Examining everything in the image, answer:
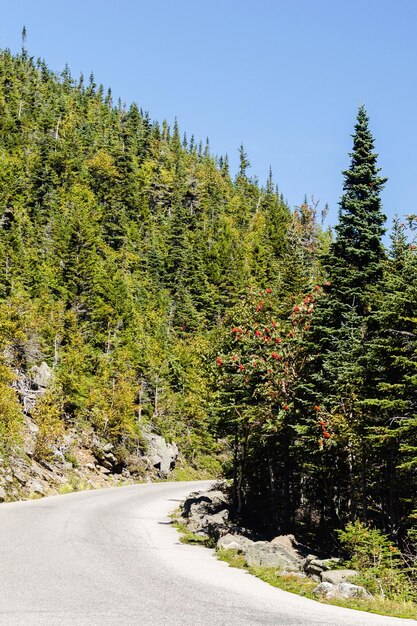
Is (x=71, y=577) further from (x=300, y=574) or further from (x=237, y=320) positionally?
(x=237, y=320)

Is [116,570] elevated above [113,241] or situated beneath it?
situated beneath

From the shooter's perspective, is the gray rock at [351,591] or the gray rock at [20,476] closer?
the gray rock at [351,591]

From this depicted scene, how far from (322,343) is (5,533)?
1288 cm

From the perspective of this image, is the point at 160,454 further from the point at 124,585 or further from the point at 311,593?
the point at 311,593

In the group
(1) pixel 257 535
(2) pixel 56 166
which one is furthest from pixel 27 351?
(2) pixel 56 166

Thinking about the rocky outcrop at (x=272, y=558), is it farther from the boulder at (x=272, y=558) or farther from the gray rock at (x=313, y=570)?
the gray rock at (x=313, y=570)

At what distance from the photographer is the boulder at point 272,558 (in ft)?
44.7

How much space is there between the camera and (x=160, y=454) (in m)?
51.8

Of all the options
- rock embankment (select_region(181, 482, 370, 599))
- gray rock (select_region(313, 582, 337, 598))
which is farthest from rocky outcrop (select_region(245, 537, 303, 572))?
gray rock (select_region(313, 582, 337, 598))

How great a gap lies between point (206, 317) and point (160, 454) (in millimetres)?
36268

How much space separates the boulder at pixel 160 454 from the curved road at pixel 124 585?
3242cm

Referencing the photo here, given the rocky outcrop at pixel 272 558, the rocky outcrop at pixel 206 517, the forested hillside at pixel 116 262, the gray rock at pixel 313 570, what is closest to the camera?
the gray rock at pixel 313 570

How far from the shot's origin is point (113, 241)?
267 ft

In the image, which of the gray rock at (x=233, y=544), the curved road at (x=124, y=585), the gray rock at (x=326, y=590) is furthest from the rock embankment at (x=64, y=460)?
the gray rock at (x=326, y=590)
